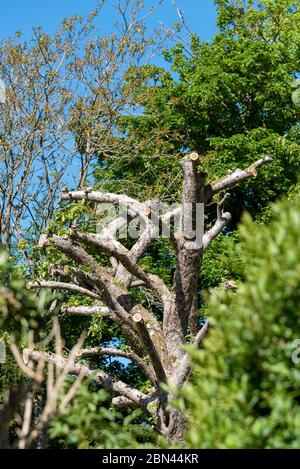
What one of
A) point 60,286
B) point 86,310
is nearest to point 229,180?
point 60,286

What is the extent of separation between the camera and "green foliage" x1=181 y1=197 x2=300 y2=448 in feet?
13.0

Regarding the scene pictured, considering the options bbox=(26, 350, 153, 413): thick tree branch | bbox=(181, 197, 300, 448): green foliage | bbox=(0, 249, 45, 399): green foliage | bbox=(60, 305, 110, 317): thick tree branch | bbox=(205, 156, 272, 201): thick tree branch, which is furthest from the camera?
bbox=(60, 305, 110, 317): thick tree branch

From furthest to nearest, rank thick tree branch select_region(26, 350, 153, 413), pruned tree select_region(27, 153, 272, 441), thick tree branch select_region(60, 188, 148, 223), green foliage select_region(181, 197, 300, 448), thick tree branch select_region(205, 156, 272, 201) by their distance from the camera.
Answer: thick tree branch select_region(26, 350, 153, 413) < thick tree branch select_region(60, 188, 148, 223) < thick tree branch select_region(205, 156, 272, 201) < pruned tree select_region(27, 153, 272, 441) < green foliage select_region(181, 197, 300, 448)

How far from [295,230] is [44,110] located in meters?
16.3

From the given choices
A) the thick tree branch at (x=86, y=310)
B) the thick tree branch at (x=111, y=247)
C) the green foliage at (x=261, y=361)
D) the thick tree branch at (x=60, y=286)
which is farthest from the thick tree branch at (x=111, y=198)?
the green foliage at (x=261, y=361)

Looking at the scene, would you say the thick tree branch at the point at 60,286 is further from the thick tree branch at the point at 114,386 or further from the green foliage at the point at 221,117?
the green foliage at the point at 221,117

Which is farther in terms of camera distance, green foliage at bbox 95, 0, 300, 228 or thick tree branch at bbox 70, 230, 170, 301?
green foliage at bbox 95, 0, 300, 228

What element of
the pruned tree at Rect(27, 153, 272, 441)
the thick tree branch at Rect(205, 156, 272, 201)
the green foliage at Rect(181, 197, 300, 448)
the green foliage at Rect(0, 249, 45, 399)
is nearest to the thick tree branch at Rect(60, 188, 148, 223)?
the pruned tree at Rect(27, 153, 272, 441)

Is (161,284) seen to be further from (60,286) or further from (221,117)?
(221,117)

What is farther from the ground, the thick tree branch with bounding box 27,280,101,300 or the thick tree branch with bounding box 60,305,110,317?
the thick tree branch with bounding box 27,280,101,300

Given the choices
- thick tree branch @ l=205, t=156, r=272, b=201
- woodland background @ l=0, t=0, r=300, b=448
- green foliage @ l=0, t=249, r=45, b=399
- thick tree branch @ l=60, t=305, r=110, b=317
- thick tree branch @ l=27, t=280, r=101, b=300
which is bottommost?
green foliage @ l=0, t=249, r=45, b=399

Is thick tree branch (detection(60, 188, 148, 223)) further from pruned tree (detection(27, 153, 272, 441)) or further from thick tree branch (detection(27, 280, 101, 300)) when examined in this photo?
thick tree branch (detection(27, 280, 101, 300))

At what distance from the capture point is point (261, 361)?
13.4 ft
